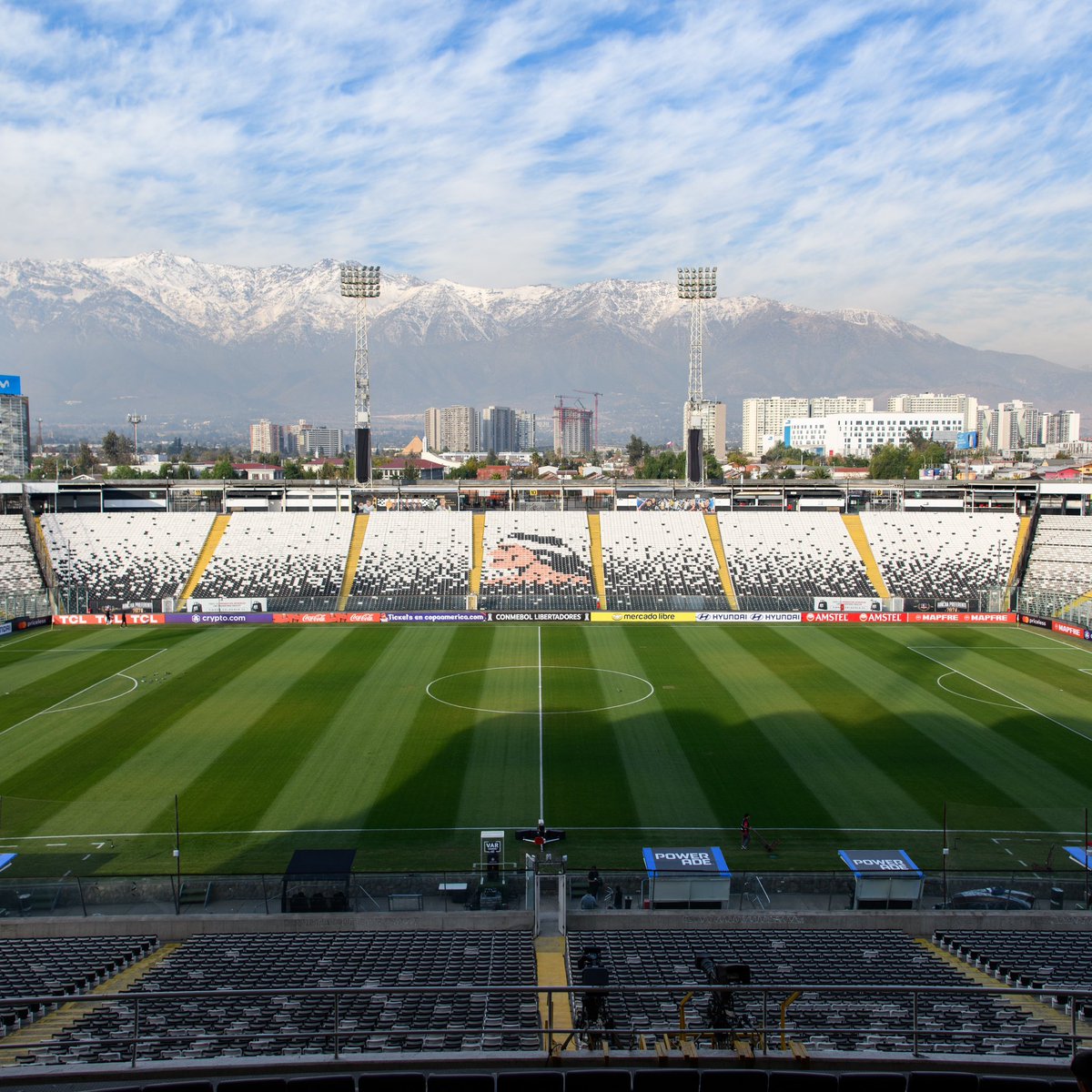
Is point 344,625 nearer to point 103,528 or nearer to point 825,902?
point 103,528

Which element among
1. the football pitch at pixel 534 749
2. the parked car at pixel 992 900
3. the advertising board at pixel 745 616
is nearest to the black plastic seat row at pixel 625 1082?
the parked car at pixel 992 900

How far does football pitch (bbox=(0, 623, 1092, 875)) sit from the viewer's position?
26.3m

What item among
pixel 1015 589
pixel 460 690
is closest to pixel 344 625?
pixel 460 690

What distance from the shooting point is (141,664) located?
1865 inches

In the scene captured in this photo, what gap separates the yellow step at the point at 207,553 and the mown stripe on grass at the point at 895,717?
37.4m

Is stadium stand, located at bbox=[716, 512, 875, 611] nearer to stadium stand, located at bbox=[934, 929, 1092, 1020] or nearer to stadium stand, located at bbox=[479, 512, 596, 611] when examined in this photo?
stadium stand, located at bbox=[479, 512, 596, 611]

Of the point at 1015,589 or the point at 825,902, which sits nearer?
the point at 825,902

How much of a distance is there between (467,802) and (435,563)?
36838mm

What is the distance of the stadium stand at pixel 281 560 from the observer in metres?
61.5

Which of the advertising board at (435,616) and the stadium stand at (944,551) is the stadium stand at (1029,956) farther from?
the stadium stand at (944,551)

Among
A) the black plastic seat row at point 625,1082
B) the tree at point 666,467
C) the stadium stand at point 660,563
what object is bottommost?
the stadium stand at point 660,563

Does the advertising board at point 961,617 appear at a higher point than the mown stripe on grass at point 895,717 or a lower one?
higher

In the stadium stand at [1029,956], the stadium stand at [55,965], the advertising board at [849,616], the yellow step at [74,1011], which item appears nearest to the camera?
the yellow step at [74,1011]

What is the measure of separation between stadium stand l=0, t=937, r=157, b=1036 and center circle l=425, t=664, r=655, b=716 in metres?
20.8
